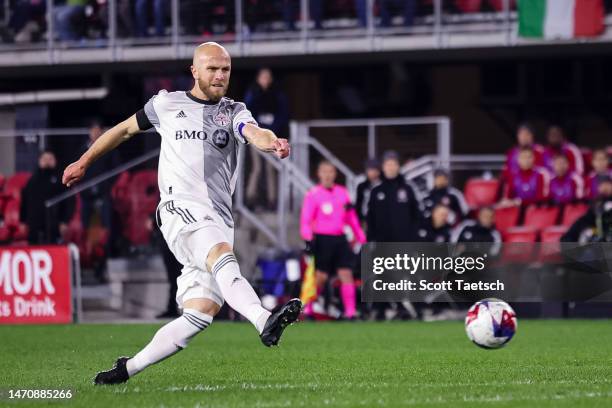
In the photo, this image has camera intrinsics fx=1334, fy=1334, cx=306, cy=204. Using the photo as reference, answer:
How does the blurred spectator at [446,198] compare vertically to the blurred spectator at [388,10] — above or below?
below

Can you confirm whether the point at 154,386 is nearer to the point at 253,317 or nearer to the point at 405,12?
the point at 253,317

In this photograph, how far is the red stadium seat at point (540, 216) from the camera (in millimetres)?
18266

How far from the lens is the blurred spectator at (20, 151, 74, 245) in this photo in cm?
1889

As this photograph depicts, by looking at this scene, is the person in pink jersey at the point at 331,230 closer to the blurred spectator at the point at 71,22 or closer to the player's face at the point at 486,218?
the player's face at the point at 486,218

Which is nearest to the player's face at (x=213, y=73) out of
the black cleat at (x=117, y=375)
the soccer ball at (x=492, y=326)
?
the black cleat at (x=117, y=375)

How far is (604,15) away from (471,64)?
5.09 meters

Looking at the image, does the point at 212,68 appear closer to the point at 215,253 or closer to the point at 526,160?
the point at 215,253

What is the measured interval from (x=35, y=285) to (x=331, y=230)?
3.91 meters

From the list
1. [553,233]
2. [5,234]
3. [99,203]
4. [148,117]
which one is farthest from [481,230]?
[148,117]

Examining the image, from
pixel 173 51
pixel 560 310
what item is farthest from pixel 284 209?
pixel 173 51

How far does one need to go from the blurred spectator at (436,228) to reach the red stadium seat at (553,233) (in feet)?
4.36

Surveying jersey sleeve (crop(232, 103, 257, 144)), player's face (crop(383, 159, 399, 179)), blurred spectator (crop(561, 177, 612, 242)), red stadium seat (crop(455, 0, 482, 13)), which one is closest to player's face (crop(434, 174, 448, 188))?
player's face (crop(383, 159, 399, 179))

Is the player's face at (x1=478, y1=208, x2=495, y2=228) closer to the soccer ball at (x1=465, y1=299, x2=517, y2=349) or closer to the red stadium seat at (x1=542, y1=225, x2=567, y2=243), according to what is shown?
the red stadium seat at (x1=542, y1=225, x2=567, y2=243)

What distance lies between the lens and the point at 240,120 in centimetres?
819
